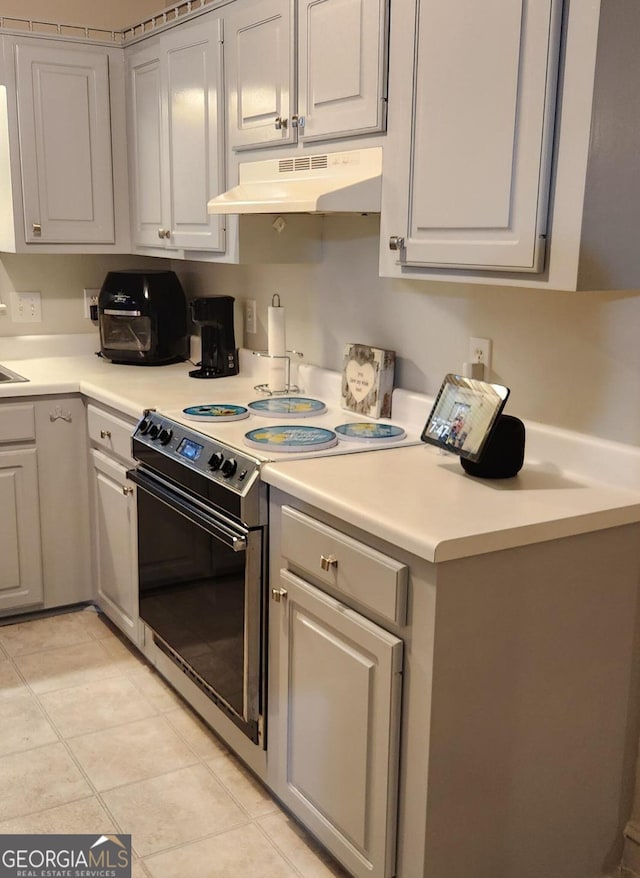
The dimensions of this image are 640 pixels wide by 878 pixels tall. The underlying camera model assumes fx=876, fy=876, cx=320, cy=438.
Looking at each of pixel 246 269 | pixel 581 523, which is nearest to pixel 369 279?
pixel 246 269

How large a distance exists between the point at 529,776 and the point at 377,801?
32 cm

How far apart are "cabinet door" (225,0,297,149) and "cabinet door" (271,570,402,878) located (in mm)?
1273

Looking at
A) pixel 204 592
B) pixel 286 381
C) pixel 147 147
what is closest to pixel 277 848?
pixel 204 592

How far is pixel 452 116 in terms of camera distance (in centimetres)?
183

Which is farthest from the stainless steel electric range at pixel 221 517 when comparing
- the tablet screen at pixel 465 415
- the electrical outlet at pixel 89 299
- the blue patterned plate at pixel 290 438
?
the electrical outlet at pixel 89 299

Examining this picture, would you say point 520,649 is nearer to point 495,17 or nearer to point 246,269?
point 495,17

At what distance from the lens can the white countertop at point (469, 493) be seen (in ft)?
5.28

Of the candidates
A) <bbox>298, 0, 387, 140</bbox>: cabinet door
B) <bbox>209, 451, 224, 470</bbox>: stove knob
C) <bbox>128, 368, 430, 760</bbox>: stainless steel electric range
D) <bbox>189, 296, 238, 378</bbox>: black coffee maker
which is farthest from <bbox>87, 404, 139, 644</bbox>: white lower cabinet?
<bbox>298, 0, 387, 140</bbox>: cabinet door

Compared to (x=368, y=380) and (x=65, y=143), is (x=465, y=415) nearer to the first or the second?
(x=368, y=380)

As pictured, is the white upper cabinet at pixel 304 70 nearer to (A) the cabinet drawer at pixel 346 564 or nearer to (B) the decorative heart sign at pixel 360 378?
(B) the decorative heart sign at pixel 360 378

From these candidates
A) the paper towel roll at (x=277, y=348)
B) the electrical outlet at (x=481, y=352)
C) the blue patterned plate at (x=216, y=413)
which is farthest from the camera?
the paper towel roll at (x=277, y=348)

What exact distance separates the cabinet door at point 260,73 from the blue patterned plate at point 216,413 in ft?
2.49

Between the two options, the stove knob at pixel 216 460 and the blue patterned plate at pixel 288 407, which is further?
the blue patterned plate at pixel 288 407

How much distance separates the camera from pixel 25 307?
12.0ft
